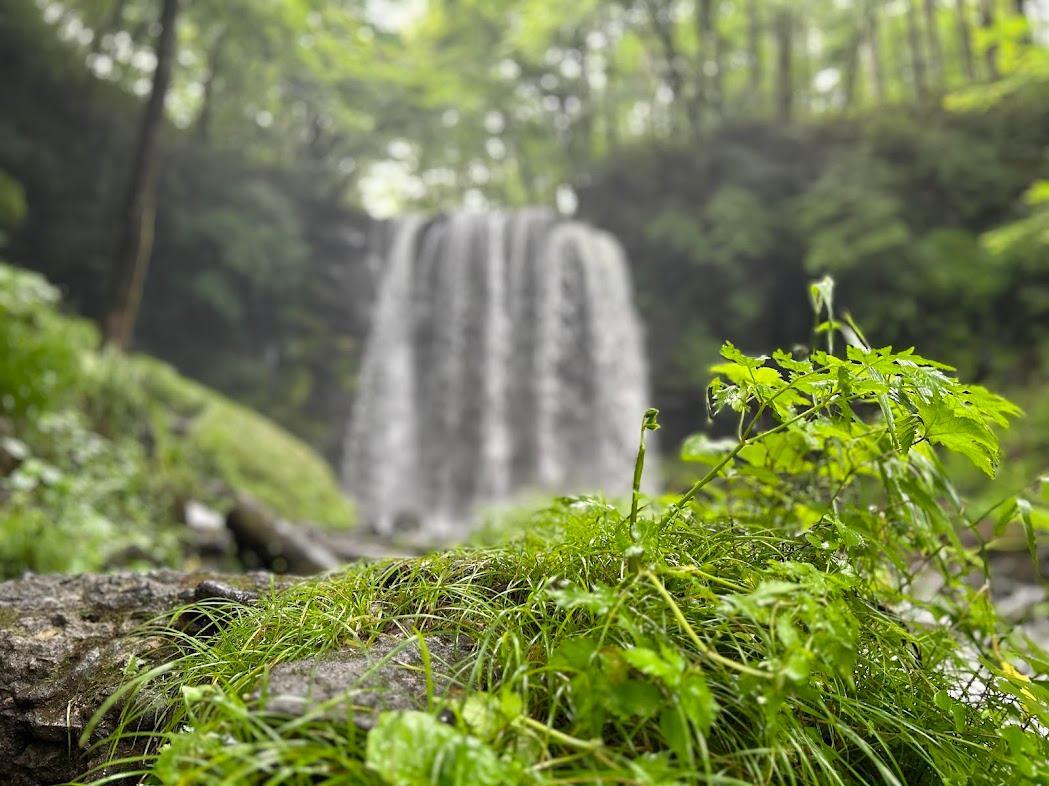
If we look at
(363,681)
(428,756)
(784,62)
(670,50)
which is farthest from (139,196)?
(784,62)

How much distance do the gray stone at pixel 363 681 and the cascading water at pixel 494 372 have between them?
1204 centimetres

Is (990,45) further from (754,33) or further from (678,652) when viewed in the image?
(678,652)

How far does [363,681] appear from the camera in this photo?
88 cm

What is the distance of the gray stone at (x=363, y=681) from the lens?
78 cm

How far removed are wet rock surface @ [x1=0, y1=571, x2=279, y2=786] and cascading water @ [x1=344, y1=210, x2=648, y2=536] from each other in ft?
37.3

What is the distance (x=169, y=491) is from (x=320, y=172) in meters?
14.3

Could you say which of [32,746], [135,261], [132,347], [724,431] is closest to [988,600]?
[32,746]

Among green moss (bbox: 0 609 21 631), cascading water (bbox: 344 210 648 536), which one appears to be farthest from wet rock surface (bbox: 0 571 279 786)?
cascading water (bbox: 344 210 648 536)

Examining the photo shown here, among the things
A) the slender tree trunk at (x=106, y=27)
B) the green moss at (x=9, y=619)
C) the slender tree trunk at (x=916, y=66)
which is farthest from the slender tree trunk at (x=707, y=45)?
the green moss at (x=9, y=619)

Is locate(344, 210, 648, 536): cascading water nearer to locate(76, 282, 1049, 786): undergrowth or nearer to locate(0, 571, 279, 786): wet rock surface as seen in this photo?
locate(0, 571, 279, 786): wet rock surface

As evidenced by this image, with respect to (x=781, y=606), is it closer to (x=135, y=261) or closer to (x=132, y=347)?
(x=135, y=261)

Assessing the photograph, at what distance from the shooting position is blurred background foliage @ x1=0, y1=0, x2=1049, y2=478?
11508mm

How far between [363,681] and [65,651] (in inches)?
36.5

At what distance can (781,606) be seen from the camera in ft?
3.05
